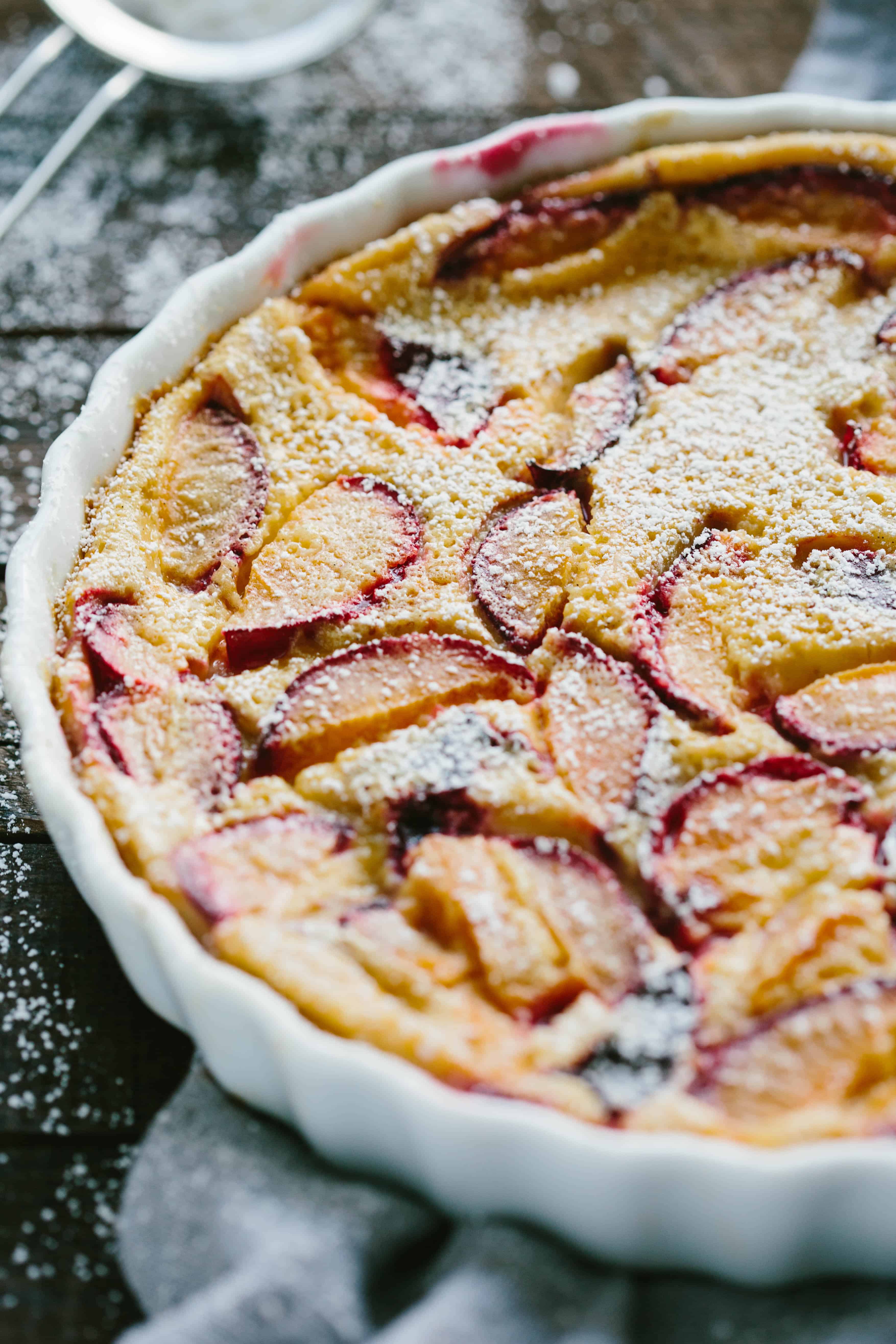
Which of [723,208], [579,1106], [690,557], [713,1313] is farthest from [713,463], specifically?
[713,1313]

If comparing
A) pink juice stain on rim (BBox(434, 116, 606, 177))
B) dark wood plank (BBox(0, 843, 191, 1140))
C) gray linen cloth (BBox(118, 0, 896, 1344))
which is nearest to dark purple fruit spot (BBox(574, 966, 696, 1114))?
gray linen cloth (BBox(118, 0, 896, 1344))

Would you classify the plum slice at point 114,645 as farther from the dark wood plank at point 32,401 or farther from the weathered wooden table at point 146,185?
the dark wood plank at point 32,401

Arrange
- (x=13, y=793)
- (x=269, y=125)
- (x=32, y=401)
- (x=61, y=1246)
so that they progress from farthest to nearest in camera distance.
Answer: (x=269, y=125), (x=32, y=401), (x=13, y=793), (x=61, y=1246)

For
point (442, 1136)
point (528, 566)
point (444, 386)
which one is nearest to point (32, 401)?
point (444, 386)

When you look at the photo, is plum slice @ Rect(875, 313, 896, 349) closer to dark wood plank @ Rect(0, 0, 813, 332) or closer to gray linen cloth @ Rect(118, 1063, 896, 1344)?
dark wood plank @ Rect(0, 0, 813, 332)

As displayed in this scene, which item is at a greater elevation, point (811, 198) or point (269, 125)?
point (269, 125)

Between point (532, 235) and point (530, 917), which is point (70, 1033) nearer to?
point (530, 917)
